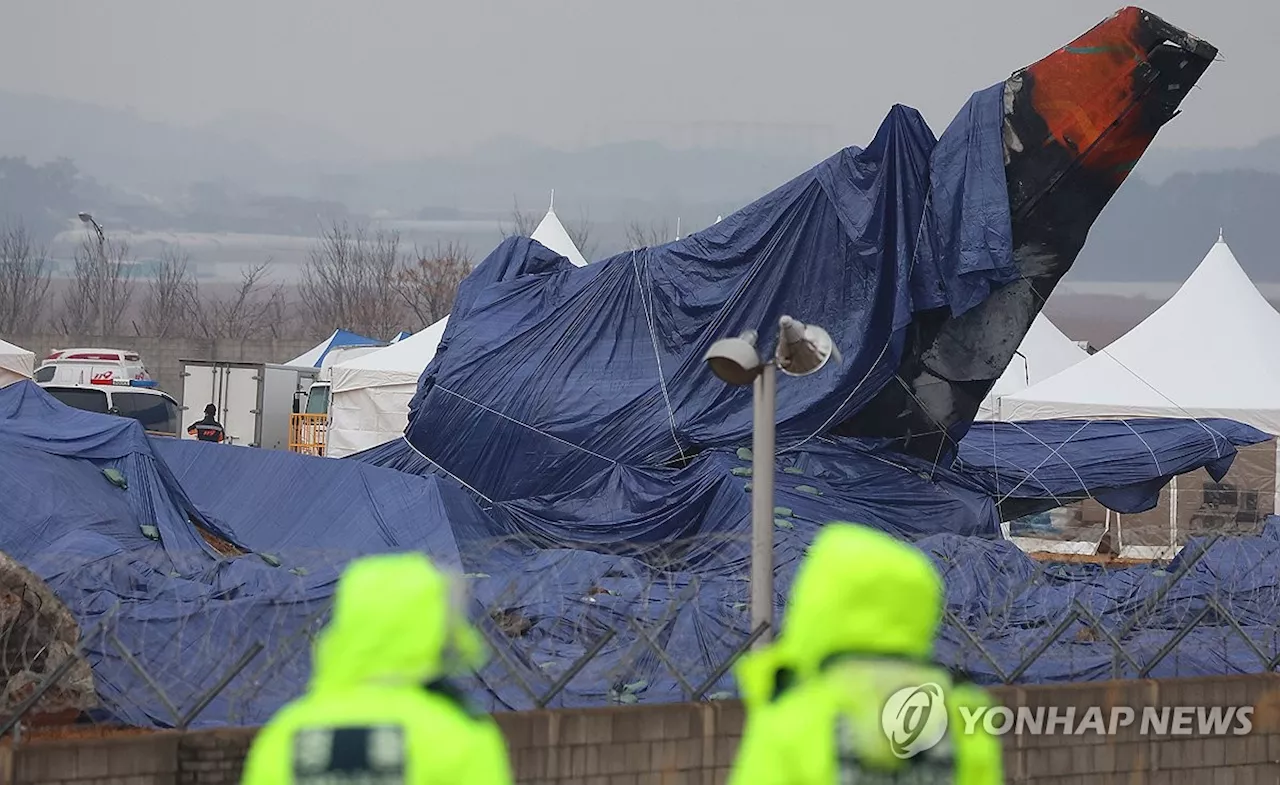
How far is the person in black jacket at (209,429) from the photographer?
25.4 meters

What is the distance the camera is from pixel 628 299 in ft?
53.5

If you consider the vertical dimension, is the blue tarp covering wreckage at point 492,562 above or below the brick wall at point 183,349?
Answer: below

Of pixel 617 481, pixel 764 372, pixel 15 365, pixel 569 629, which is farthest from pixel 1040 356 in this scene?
pixel 764 372

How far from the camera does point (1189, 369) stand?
21359 millimetres

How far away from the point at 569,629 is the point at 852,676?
248 inches

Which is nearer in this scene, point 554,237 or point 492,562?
point 492,562

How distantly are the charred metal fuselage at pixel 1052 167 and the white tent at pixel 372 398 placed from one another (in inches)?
442

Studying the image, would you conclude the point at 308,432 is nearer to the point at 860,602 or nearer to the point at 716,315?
the point at 716,315

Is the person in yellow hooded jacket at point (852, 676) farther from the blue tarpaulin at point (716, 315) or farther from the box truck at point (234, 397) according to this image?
the box truck at point (234, 397)

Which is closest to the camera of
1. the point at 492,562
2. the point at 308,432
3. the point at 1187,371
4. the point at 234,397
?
the point at 492,562

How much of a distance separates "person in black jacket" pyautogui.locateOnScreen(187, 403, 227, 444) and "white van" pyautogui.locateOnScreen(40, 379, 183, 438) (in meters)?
0.38

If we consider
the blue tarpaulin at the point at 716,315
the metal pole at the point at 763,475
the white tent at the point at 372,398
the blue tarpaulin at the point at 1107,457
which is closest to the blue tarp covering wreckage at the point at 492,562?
the blue tarpaulin at the point at 716,315

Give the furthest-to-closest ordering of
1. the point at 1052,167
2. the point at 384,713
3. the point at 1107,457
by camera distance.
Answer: the point at 1107,457, the point at 1052,167, the point at 384,713

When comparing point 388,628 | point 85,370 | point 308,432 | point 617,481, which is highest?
point 85,370
